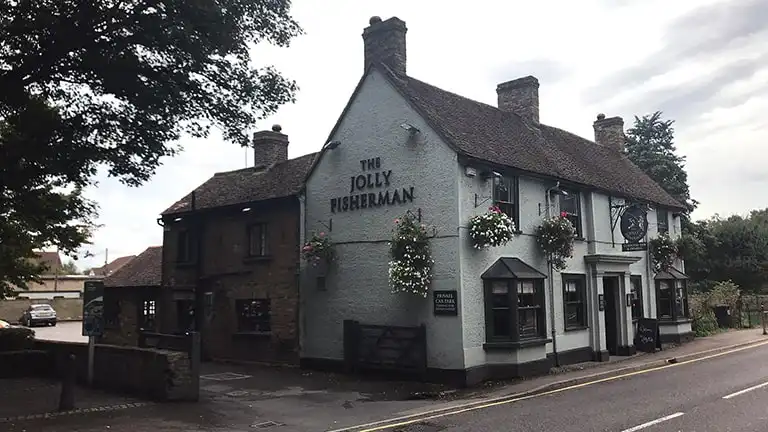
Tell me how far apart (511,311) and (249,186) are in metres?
11.1

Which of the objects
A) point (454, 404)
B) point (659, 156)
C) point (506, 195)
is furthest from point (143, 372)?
point (659, 156)

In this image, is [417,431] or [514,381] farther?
[514,381]

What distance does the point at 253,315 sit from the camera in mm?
21172

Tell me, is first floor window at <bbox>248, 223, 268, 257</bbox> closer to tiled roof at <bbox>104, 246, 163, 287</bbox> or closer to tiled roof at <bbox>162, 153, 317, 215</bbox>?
tiled roof at <bbox>162, 153, 317, 215</bbox>

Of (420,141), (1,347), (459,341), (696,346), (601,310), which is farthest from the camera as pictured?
(696,346)

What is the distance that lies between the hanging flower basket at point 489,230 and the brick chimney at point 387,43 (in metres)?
5.44

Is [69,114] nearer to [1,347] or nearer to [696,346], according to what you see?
[1,347]

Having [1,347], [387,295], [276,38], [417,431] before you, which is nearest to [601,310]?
[387,295]

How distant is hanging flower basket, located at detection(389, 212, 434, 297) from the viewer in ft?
52.1

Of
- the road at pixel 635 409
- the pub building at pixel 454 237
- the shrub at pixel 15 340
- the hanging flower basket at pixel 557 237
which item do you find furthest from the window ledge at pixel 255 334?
the road at pixel 635 409

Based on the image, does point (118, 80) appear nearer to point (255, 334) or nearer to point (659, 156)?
point (255, 334)

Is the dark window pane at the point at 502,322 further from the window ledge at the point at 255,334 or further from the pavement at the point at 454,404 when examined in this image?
the window ledge at the point at 255,334

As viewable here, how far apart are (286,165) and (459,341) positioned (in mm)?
10714

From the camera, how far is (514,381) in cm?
1575
